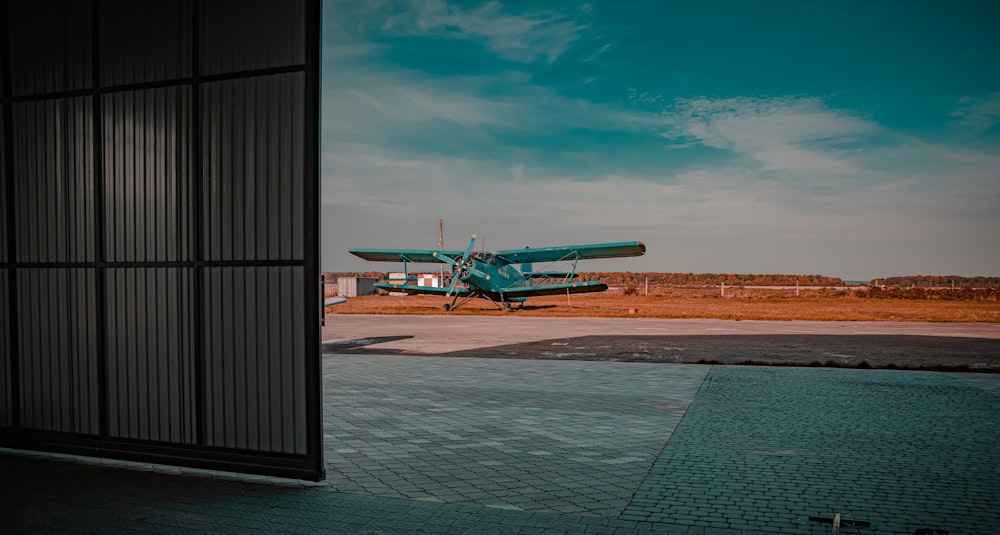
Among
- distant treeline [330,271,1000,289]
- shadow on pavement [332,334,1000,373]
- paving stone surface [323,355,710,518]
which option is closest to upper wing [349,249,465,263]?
shadow on pavement [332,334,1000,373]

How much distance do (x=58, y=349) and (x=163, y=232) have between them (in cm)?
149

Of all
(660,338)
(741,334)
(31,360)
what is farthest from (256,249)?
(741,334)

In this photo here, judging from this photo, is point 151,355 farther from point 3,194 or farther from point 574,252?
point 574,252

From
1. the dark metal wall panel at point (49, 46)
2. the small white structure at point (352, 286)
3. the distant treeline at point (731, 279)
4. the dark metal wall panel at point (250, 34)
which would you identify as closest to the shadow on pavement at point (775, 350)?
the dark metal wall panel at point (49, 46)

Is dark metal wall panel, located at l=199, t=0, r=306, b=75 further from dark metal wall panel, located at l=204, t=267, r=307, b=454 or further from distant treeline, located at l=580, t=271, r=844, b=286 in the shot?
distant treeline, located at l=580, t=271, r=844, b=286

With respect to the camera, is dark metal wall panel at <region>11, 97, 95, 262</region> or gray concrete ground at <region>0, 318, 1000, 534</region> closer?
gray concrete ground at <region>0, 318, 1000, 534</region>

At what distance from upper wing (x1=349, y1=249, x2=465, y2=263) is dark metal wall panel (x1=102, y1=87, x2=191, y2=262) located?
24673 mm

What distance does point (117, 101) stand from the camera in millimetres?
5199

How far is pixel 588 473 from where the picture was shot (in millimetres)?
4676

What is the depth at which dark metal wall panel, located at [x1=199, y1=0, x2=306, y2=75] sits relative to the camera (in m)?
4.63

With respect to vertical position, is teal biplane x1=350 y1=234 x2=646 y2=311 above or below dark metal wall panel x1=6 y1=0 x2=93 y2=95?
below

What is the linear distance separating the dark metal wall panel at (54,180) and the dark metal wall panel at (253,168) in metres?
1.23

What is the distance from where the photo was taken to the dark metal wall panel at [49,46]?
5297 mm

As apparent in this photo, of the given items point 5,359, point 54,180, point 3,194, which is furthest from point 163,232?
point 5,359
